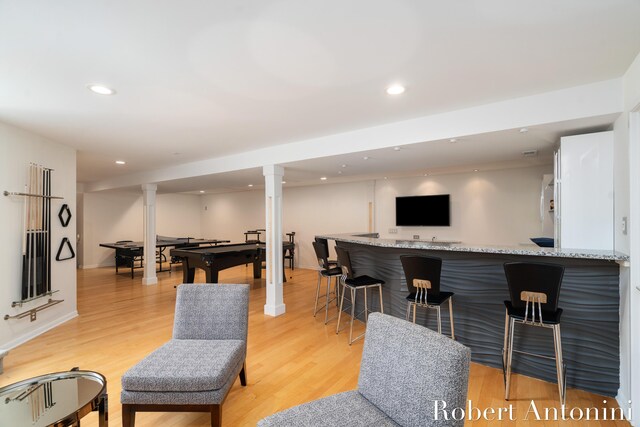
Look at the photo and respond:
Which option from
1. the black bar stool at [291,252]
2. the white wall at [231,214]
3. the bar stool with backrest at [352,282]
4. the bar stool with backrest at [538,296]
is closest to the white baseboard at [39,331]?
the bar stool with backrest at [352,282]

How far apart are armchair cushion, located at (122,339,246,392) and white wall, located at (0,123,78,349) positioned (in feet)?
8.93

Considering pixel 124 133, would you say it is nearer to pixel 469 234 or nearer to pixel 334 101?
pixel 334 101

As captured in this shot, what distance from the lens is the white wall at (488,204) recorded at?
5.67m

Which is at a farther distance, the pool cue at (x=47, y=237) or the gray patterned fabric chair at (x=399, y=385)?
the pool cue at (x=47, y=237)

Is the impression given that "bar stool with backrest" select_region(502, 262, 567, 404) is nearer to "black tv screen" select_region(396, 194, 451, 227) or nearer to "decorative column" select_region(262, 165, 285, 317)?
"decorative column" select_region(262, 165, 285, 317)

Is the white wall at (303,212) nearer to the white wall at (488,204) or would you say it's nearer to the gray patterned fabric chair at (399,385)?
the white wall at (488,204)

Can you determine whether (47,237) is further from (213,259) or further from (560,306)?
(560,306)

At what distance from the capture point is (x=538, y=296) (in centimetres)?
228

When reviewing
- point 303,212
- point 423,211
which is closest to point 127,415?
point 423,211

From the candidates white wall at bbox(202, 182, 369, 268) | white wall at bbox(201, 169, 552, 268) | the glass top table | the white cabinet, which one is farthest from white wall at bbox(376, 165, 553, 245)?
the glass top table

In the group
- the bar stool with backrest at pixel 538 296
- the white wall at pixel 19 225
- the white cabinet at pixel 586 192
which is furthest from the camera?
the white wall at pixel 19 225

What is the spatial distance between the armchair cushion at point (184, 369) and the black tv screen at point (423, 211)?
5.39 meters

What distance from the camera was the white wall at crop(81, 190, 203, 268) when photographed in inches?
352

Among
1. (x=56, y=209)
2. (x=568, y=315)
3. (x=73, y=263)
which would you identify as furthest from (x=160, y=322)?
(x=568, y=315)
